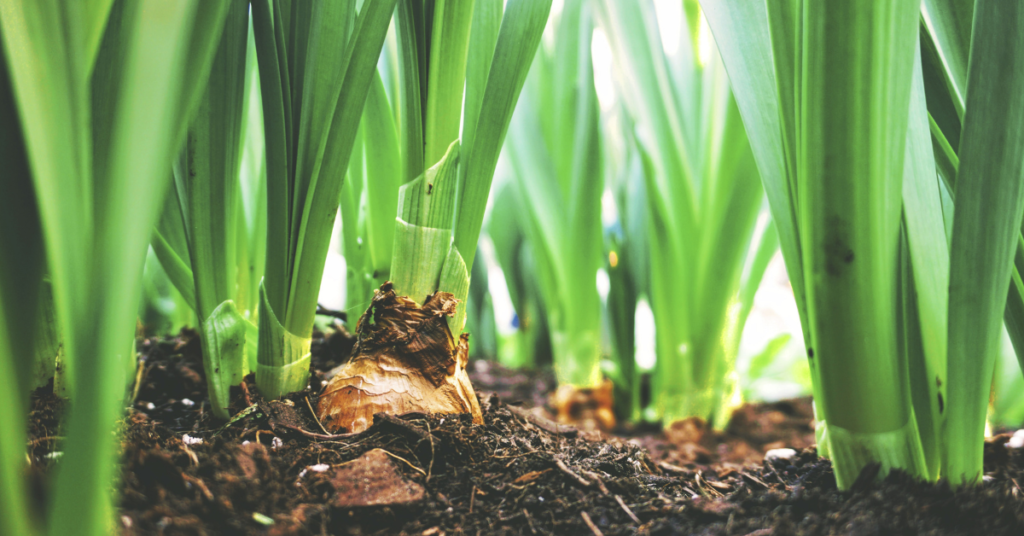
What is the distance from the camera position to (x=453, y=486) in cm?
50

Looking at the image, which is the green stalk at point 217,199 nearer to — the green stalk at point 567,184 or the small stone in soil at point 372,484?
the small stone in soil at point 372,484

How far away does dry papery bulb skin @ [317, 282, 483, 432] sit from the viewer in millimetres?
567

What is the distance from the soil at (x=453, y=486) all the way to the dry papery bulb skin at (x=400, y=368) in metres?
0.03

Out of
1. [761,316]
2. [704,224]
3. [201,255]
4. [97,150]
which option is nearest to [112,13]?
[97,150]

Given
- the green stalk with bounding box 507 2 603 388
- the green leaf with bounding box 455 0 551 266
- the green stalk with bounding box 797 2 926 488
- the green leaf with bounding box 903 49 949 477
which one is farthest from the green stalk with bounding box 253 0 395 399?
the green stalk with bounding box 507 2 603 388

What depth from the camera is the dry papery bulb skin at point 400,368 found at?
57 centimetres

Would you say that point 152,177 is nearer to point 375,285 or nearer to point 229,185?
point 229,185

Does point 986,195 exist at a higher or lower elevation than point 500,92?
lower

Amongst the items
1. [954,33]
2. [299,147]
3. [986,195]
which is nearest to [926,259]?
[986,195]

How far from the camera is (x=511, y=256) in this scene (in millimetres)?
1792

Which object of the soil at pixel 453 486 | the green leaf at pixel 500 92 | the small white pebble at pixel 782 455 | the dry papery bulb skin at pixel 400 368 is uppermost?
the green leaf at pixel 500 92

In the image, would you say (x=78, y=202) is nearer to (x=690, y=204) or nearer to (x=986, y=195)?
(x=986, y=195)

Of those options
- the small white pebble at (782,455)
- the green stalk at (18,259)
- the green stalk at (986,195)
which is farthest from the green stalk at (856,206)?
the green stalk at (18,259)

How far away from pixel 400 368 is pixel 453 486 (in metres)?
0.15
